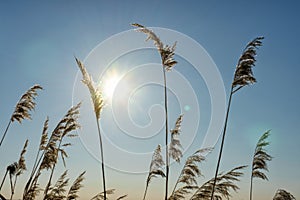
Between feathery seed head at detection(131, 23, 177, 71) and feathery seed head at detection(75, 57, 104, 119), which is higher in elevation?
feathery seed head at detection(131, 23, 177, 71)

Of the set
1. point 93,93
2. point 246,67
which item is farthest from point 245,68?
point 93,93

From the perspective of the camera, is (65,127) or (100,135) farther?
(65,127)

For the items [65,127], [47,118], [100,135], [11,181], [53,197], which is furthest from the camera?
[11,181]

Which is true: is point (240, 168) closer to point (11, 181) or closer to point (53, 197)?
point (53, 197)

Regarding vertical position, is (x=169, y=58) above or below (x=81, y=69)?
above

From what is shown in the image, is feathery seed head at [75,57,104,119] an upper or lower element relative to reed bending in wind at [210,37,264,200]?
lower

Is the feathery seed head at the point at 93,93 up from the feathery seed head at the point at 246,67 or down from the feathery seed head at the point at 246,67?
down

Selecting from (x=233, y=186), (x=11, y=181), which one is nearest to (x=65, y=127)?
(x=233, y=186)

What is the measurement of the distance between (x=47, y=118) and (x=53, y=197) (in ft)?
7.83

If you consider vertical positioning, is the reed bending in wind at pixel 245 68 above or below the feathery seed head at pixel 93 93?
above

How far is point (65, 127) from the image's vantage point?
7.60 m

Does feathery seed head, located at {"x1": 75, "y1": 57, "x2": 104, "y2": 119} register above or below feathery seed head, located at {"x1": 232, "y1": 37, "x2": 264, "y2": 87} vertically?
below

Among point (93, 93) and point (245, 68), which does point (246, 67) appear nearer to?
point (245, 68)

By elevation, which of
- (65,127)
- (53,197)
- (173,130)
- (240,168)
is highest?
(173,130)
